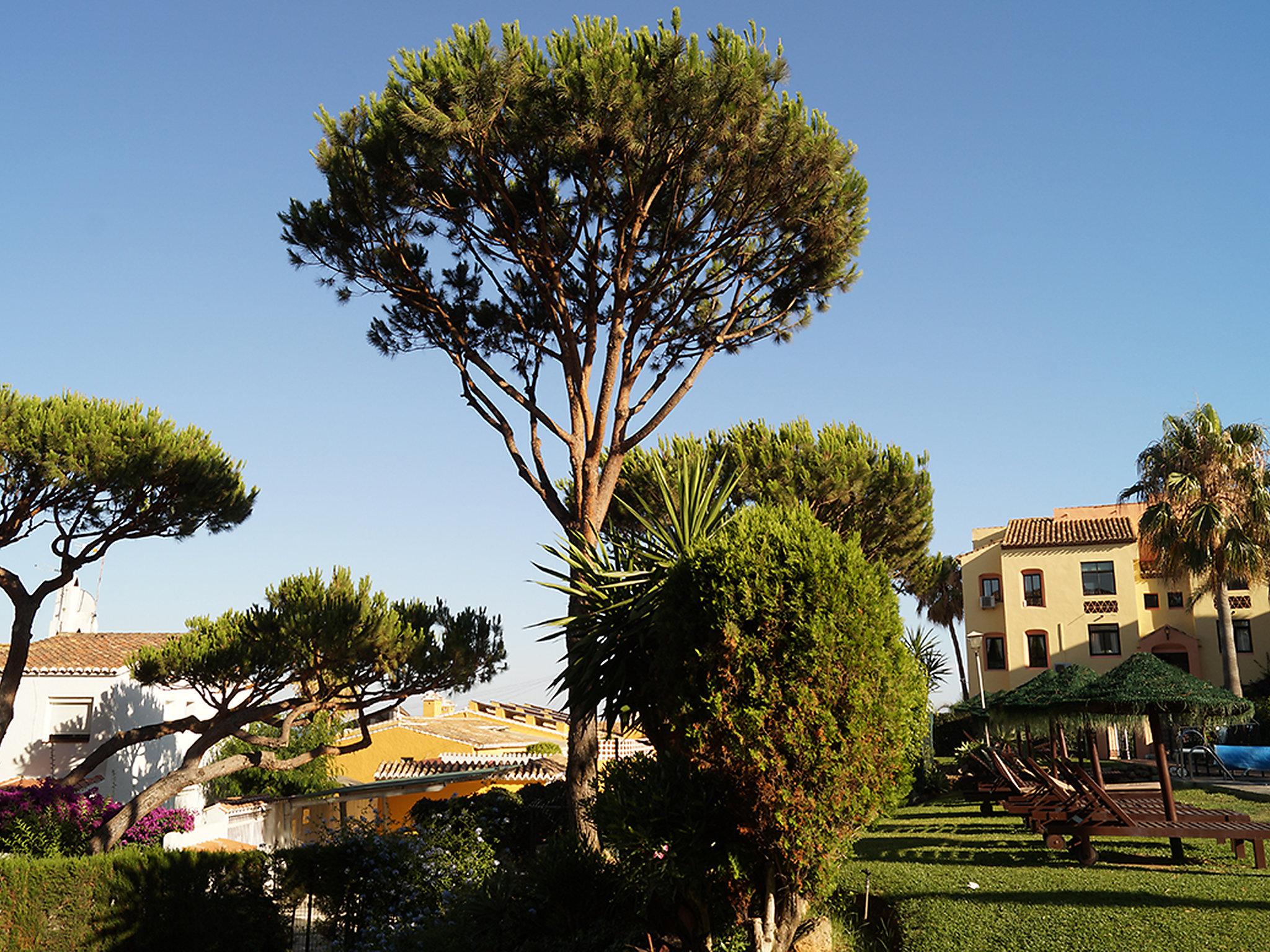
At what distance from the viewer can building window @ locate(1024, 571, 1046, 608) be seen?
131 ft

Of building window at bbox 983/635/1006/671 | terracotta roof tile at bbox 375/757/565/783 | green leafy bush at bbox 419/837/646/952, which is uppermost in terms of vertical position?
building window at bbox 983/635/1006/671

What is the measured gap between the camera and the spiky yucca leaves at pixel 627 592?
8883 mm

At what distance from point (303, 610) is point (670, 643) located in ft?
42.5

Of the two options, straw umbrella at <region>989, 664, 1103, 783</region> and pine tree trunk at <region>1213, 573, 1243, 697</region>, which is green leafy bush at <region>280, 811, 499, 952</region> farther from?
pine tree trunk at <region>1213, 573, 1243, 697</region>

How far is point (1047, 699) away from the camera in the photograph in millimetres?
13273

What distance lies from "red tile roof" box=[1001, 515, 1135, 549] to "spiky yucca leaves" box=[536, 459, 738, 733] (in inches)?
1329

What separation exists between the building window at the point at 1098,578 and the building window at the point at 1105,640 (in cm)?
138

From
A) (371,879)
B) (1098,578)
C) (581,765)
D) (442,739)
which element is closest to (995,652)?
(1098,578)

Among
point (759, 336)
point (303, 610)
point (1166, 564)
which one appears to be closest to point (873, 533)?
point (759, 336)

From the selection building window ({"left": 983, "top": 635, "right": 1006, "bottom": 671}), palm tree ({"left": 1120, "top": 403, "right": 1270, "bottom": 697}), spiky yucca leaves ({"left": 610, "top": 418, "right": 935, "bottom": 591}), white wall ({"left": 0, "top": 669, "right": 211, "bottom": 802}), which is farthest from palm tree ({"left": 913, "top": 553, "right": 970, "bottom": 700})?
white wall ({"left": 0, "top": 669, "right": 211, "bottom": 802})

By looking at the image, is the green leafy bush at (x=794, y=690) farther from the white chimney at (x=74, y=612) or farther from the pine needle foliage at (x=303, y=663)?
the white chimney at (x=74, y=612)

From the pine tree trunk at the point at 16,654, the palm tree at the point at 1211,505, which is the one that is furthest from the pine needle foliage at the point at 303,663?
the palm tree at the point at 1211,505

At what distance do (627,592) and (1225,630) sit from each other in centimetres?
2865

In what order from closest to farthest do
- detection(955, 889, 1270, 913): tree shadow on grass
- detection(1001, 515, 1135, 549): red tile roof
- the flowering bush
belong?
detection(955, 889, 1270, 913): tree shadow on grass
the flowering bush
detection(1001, 515, 1135, 549): red tile roof
